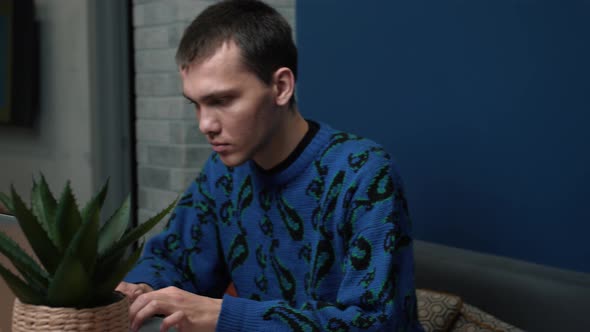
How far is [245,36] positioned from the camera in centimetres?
150

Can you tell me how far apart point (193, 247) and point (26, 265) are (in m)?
0.74

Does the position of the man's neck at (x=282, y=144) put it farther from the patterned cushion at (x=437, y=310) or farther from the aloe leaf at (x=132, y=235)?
the aloe leaf at (x=132, y=235)

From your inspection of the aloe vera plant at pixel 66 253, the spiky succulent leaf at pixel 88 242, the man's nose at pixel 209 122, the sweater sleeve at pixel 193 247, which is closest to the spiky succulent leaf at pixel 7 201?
the aloe vera plant at pixel 66 253

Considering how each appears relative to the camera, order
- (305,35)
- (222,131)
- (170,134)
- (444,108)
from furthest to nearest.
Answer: (170,134) → (305,35) → (444,108) → (222,131)

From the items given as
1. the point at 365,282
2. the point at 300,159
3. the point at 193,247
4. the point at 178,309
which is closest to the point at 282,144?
the point at 300,159

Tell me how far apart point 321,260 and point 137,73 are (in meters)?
2.11

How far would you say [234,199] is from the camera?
1.68m

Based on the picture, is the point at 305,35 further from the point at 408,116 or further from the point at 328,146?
the point at 328,146

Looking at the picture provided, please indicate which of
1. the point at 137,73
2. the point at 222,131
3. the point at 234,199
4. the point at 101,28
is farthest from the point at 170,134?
the point at 222,131

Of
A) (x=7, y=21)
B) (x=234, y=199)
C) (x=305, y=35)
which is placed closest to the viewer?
(x=234, y=199)

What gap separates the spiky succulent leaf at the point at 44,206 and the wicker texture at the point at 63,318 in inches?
3.9

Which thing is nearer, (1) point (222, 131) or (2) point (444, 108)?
(1) point (222, 131)

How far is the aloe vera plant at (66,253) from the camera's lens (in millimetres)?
906

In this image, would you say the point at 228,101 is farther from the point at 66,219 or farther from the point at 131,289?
the point at 66,219
